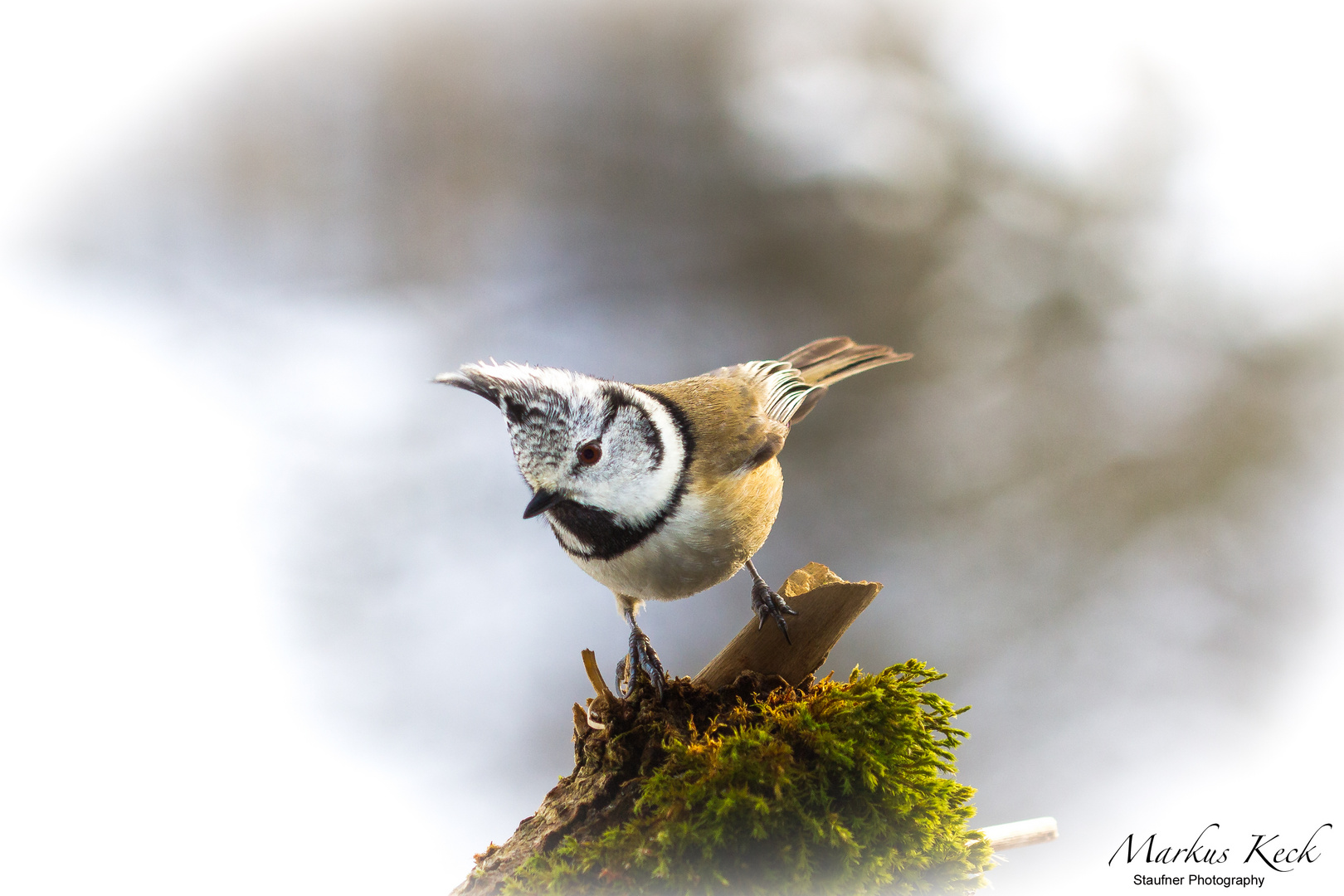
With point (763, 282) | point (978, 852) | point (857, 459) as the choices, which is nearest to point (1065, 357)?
point (857, 459)

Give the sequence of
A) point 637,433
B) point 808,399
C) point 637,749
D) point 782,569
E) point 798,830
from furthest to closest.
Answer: point 782,569
point 808,399
point 637,433
point 637,749
point 798,830

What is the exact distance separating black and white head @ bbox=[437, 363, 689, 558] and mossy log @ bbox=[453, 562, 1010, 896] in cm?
32

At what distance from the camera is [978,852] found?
1.37 m

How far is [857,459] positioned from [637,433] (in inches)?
73.7

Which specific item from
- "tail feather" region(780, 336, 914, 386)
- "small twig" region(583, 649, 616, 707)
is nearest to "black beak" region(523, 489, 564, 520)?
"small twig" region(583, 649, 616, 707)

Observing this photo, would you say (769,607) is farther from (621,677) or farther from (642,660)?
(621,677)

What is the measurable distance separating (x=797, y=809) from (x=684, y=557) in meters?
0.51

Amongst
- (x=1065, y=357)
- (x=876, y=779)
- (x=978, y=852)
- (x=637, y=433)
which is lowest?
(x=978, y=852)

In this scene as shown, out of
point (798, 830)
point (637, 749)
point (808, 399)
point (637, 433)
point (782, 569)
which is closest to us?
point (798, 830)

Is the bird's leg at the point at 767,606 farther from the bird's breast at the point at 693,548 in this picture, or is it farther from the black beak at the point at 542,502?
the black beak at the point at 542,502

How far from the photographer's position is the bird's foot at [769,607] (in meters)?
1.54

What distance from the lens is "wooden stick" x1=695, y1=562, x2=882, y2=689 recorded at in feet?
4.91

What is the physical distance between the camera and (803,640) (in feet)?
4.96

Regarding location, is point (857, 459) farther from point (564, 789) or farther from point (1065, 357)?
point (564, 789)
